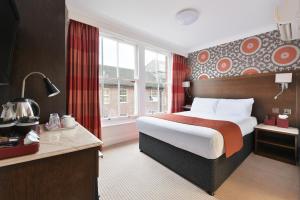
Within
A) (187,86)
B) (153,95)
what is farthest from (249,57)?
(153,95)

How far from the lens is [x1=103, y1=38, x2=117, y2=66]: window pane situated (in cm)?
316

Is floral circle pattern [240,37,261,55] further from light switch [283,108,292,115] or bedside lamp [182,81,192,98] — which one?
bedside lamp [182,81,192,98]

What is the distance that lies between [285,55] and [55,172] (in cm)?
410

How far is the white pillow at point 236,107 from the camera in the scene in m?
2.96

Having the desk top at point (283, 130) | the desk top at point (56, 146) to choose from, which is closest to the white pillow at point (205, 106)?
the desk top at point (283, 130)

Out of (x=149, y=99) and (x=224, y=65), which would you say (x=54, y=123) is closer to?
(x=149, y=99)

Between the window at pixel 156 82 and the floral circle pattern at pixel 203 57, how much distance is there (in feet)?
3.39

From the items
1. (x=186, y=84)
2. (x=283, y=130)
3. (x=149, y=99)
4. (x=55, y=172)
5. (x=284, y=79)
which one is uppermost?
(x=186, y=84)

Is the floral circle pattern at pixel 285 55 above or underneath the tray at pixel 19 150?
above

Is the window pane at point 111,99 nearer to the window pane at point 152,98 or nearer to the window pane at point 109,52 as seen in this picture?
the window pane at point 109,52

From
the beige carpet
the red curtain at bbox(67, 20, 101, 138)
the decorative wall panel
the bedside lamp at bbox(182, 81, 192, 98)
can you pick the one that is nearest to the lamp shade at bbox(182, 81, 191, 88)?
the bedside lamp at bbox(182, 81, 192, 98)

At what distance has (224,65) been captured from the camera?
12.6 feet

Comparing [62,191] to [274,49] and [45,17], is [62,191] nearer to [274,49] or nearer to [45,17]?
[45,17]

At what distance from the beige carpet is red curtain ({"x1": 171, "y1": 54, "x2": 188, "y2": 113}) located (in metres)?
2.29
